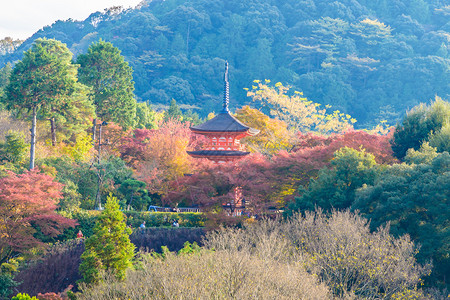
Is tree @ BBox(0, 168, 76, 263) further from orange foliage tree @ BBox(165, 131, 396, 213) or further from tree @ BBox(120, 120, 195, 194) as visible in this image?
tree @ BBox(120, 120, 195, 194)

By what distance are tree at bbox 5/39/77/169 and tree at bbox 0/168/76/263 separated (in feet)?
21.4

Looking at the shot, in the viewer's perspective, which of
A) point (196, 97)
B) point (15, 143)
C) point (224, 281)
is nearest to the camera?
point (224, 281)

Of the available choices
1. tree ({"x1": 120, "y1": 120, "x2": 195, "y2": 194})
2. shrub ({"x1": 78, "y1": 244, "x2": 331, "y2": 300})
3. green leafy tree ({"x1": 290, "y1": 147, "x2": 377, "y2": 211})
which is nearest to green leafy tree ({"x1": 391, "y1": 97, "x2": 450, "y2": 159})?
green leafy tree ({"x1": 290, "y1": 147, "x2": 377, "y2": 211})

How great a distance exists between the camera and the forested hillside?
7375cm

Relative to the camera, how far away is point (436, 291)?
18016 millimetres

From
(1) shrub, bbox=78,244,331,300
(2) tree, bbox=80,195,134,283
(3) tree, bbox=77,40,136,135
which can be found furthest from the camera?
(3) tree, bbox=77,40,136,135

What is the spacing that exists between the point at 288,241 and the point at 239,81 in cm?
6507

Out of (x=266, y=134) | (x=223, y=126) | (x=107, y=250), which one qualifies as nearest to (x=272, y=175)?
(x=223, y=126)

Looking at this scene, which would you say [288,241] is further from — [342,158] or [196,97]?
[196,97]

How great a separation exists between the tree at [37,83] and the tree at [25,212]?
6.53 m

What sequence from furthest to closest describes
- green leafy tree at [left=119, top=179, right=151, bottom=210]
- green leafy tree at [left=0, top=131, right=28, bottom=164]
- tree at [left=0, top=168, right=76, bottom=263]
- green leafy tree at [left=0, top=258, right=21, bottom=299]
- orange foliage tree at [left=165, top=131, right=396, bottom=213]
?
green leafy tree at [left=119, top=179, right=151, bottom=210] < green leafy tree at [left=0, top=131, right=28, bottom=164] < orange foliage tree at [left=165, top=131, right=396, bottom=213] < tree at [left=0, top=168, right=76, bottom=263] < green leafy tree at [left=0, top=258, right=21, bottom=299]

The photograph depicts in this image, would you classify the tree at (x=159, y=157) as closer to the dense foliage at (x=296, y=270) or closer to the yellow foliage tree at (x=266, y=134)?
the yellow foliage tree at (x=266, y=134)

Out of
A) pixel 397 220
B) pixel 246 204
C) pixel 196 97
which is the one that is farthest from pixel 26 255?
pixel 196 97

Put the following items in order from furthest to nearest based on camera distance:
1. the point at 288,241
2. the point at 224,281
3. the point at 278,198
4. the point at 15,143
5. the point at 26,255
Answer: the point at 15,143, the point at 278,198, the point at 26,255, the point at 288,241, the point at 224,281
